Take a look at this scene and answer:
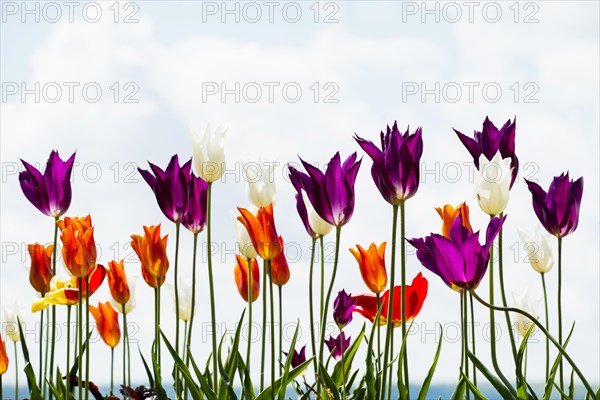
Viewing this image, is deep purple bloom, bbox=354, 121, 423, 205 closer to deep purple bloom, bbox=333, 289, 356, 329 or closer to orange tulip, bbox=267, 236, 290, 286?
orange tulip, bbox=267, 236, 290, 286

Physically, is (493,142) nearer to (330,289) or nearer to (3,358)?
(330,289)

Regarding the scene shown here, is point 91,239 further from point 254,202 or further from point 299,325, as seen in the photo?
point 299,325

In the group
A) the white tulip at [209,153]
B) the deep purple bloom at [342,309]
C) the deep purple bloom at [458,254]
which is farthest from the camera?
the deep purple bloom at [342,309]

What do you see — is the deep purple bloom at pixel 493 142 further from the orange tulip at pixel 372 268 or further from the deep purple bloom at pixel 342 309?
the deep purple bloom at pixel 342 309

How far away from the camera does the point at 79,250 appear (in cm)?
273

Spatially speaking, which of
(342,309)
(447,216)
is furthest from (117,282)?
(447,216)

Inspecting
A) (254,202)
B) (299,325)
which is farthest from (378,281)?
(254,202)

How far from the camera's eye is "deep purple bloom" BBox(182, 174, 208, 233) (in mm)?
2934

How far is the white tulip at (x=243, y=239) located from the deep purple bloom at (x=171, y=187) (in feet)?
0.64

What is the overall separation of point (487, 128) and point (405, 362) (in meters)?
0.83

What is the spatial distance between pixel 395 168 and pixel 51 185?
1.49 metres

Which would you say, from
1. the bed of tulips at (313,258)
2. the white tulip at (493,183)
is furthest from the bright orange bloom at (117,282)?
the white tulip at (493,183)

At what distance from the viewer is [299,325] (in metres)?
3.01

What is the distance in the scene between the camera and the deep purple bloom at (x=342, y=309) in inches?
133
